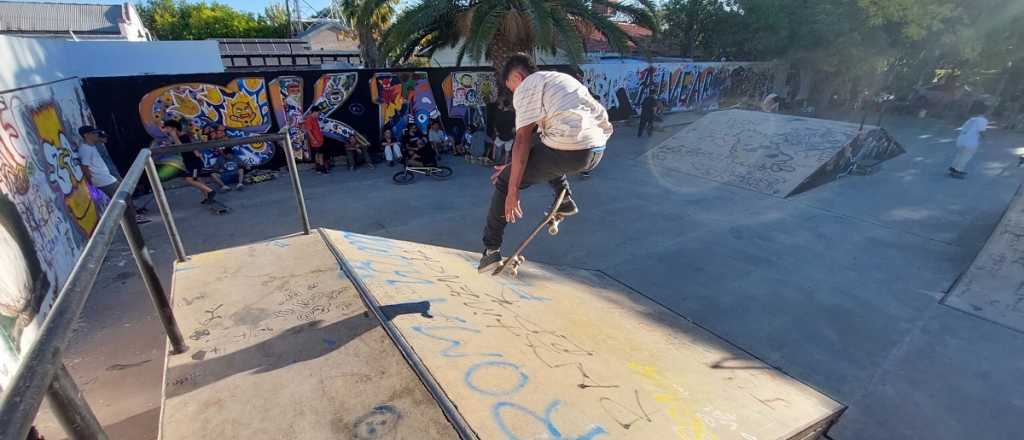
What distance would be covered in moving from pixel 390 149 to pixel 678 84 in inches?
653

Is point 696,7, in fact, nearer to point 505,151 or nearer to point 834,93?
point 834,93

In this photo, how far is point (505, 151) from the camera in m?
10.1

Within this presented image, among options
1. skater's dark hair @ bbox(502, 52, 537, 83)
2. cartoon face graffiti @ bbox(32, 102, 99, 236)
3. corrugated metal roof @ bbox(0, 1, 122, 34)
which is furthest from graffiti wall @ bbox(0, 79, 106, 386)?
corrugated metal roof @ bbox(0, 1, 122, 34)

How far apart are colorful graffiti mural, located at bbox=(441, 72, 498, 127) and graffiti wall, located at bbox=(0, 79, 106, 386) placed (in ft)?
26.0

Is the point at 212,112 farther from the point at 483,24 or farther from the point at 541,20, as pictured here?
the point at 541,20

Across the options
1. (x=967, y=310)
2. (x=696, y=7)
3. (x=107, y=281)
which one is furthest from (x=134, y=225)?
(x=696, y=7)

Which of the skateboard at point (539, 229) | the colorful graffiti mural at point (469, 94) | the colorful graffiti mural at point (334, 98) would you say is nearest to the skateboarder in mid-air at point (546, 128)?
the skateboard at point (539, 229)

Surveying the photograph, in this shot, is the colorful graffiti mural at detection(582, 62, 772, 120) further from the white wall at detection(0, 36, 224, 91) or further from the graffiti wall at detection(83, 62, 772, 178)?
the white wall at detection(0, 36, 224, 91)

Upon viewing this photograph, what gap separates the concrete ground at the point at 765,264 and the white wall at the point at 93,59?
252 cm

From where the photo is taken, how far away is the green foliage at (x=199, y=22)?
46.2 metres

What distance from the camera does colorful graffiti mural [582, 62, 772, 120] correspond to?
17.7m

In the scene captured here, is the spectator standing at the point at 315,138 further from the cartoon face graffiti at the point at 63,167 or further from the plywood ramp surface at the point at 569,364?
the plywood ramp surface at the point at 569,364

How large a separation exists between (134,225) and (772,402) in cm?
408

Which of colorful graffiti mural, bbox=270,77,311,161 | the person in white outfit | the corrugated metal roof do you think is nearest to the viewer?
the person in white outfit
